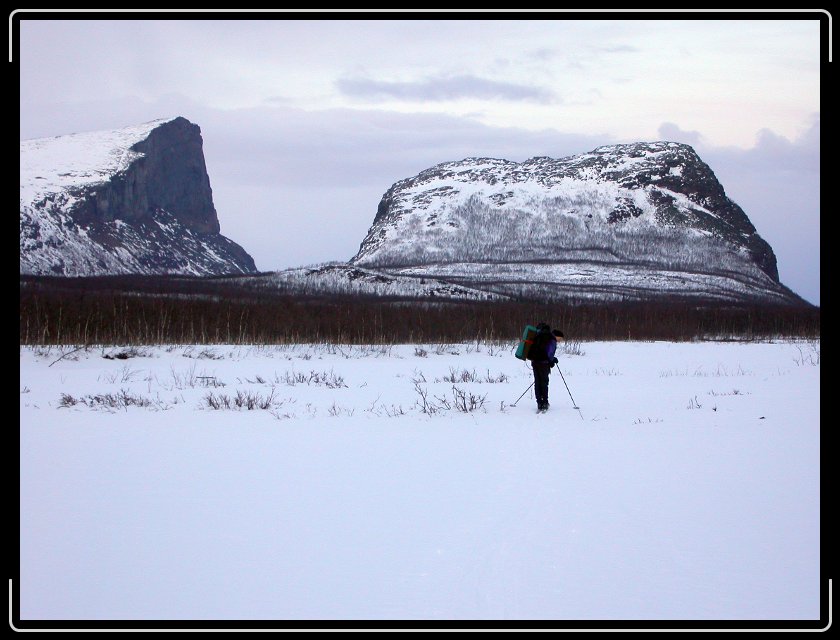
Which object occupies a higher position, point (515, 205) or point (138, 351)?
point (515, 205)

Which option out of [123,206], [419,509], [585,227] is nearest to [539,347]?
[419,509]

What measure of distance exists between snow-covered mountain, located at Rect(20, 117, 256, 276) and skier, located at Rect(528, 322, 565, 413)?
281ft

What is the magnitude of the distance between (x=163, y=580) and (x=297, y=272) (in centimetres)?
6313

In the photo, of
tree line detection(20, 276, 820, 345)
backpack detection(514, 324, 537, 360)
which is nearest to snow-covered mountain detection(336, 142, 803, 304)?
tree line detection(20, 276, 820, 345)

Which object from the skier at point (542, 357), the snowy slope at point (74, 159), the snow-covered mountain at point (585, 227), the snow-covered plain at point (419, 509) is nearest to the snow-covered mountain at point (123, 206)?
the snowy slope at point (74, 159)

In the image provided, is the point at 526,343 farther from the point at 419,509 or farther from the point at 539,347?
the point at 419,509

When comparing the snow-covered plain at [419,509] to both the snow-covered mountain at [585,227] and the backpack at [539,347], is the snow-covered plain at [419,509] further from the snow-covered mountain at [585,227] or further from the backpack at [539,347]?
the snow-covered mountain at [585,227]

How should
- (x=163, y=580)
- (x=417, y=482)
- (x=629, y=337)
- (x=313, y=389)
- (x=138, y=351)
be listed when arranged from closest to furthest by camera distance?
(x=163, y=580)
(x=417, y=482)
(x=313, y=389)
(x=138, y=351)
(x=629, y=337)

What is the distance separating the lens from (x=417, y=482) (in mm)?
7723

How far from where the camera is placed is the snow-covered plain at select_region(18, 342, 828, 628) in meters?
4.80

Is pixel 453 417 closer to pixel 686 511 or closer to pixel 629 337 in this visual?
pixel 686 511

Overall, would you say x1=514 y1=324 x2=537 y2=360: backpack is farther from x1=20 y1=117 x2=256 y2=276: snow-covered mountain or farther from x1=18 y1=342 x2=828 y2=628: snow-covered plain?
x1=20 y1=117 x2=256 y2=276: snow-covered mountain
